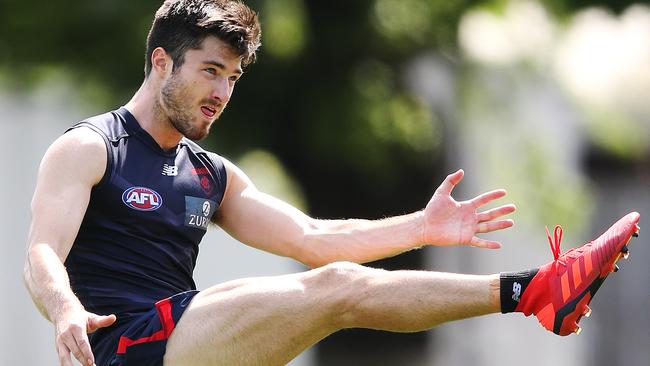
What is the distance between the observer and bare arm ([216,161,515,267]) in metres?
6.48

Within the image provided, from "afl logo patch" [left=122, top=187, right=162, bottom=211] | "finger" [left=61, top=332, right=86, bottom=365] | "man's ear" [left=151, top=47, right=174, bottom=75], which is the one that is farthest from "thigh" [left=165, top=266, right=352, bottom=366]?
"man's ear" [left=151, top=47, right=174, bottom=75]

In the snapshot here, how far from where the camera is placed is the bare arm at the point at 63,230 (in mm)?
5559

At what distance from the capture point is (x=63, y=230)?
237 inches

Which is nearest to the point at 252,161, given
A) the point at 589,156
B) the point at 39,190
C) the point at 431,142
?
the point at 431,142

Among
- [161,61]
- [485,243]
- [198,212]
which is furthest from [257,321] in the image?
[161,61]

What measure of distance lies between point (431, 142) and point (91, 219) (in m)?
7.58

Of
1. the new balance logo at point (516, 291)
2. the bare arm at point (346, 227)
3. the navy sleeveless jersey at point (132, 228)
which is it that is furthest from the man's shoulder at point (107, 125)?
the new balance logo at point (516, 291)

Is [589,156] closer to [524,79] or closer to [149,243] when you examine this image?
[524,79]

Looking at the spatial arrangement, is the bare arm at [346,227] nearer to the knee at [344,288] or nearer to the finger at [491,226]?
the finger at [491,226]

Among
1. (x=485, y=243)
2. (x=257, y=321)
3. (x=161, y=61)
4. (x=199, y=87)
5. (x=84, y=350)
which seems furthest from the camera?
(x=161, y=61)

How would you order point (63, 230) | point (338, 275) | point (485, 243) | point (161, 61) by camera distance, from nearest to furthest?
point (338, 275), point (63, 230), point (485, 243), point (161, 61)

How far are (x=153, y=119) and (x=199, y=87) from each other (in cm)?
27

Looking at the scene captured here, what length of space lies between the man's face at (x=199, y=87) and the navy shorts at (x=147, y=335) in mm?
832

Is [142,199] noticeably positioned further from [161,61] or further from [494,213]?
[494,213]
